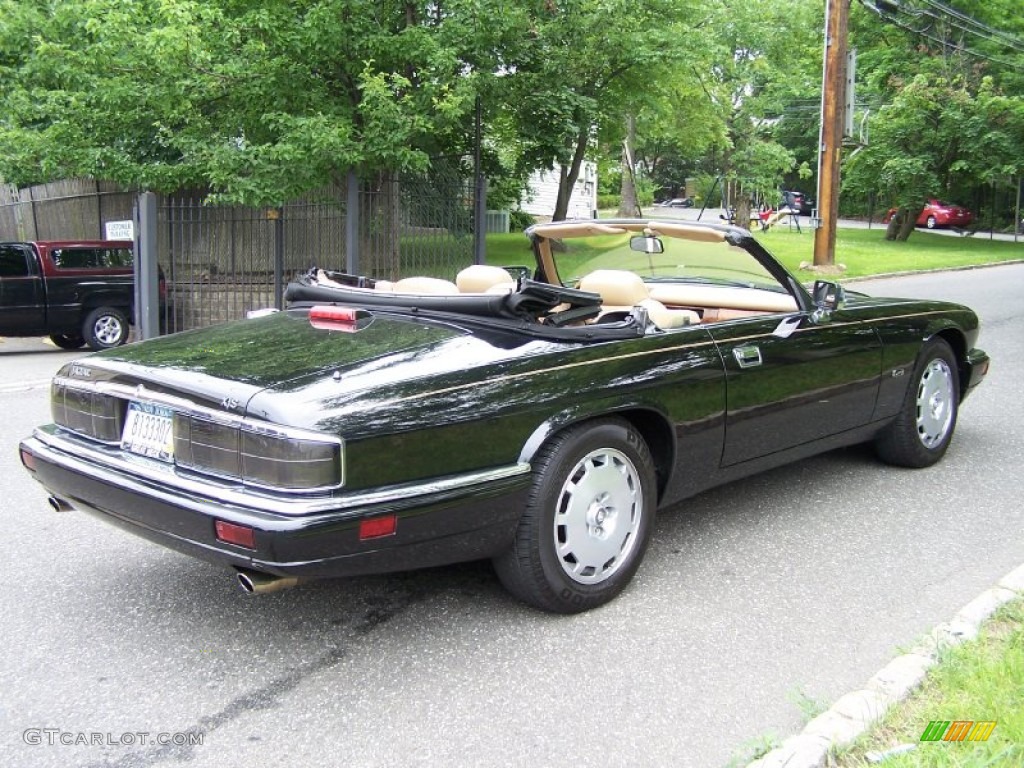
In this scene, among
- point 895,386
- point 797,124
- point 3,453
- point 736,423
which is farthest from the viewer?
point 797,124

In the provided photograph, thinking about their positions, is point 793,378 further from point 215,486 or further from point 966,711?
point 215,486

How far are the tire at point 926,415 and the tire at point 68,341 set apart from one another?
1164 cm

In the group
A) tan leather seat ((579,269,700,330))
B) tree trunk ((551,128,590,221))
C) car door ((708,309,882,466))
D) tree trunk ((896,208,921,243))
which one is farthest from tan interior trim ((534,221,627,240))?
tree trunk ((896,208,921,243))

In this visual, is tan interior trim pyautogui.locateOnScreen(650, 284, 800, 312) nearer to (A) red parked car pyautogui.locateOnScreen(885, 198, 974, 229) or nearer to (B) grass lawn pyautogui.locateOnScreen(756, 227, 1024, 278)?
(B) grass lawn pyautogui.locateOnScreen(756, 227, 1024, 278)

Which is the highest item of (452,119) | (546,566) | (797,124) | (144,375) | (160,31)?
(797,124)

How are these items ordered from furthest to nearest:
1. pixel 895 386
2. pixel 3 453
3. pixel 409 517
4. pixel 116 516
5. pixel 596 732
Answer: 1. pixel 3 453
2. pixel 895 386
3. pixel 116 516
4. pixel 409 517
5. pixel 596 732

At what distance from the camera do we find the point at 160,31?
10.5 metres

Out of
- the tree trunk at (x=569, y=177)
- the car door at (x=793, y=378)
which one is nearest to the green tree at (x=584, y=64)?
the tree trunk at (x=569, y=177)

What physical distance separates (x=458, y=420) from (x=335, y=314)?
0.94 metres

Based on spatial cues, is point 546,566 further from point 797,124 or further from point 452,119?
point 797,124

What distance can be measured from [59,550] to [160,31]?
805 centimetres

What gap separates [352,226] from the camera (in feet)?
41.1

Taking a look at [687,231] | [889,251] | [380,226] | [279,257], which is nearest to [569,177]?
[380,226]

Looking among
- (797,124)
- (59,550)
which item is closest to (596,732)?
(59,550)
